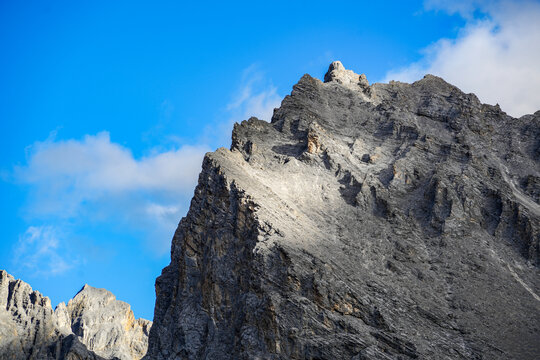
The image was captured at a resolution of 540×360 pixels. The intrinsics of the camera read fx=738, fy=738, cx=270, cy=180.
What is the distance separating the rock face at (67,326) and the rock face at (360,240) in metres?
52.4

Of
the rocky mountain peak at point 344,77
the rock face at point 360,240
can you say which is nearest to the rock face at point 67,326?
the rock face at point 360,240

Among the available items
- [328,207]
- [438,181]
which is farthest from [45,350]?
[438,181]

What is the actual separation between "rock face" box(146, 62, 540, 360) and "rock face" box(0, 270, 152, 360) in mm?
52373

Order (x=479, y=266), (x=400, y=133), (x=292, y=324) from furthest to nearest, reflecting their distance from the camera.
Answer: (x=400, y=133)
(x=479, y=266)
(x=292, y=324)

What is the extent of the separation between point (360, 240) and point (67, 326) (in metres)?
89.1

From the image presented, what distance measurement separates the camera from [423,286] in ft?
212

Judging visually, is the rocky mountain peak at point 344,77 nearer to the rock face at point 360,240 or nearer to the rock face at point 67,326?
the rock face at point 360,240

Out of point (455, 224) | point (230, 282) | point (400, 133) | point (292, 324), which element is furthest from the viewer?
point (400, 133)

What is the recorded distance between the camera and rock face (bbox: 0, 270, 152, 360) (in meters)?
117

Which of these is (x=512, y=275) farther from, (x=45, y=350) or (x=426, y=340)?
(x=45, y=350)

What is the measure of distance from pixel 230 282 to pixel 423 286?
16.9 m

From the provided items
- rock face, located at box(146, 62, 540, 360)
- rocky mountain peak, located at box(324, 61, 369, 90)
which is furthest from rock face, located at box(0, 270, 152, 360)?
rocky mountain peak, located at box(324, 61, 369, 90)

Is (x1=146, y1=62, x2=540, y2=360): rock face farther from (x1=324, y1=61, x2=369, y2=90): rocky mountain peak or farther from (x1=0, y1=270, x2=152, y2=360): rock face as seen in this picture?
(x1=0, y1=270, x2=152, y2=360): rock face

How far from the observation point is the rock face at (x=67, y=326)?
117062 mm
